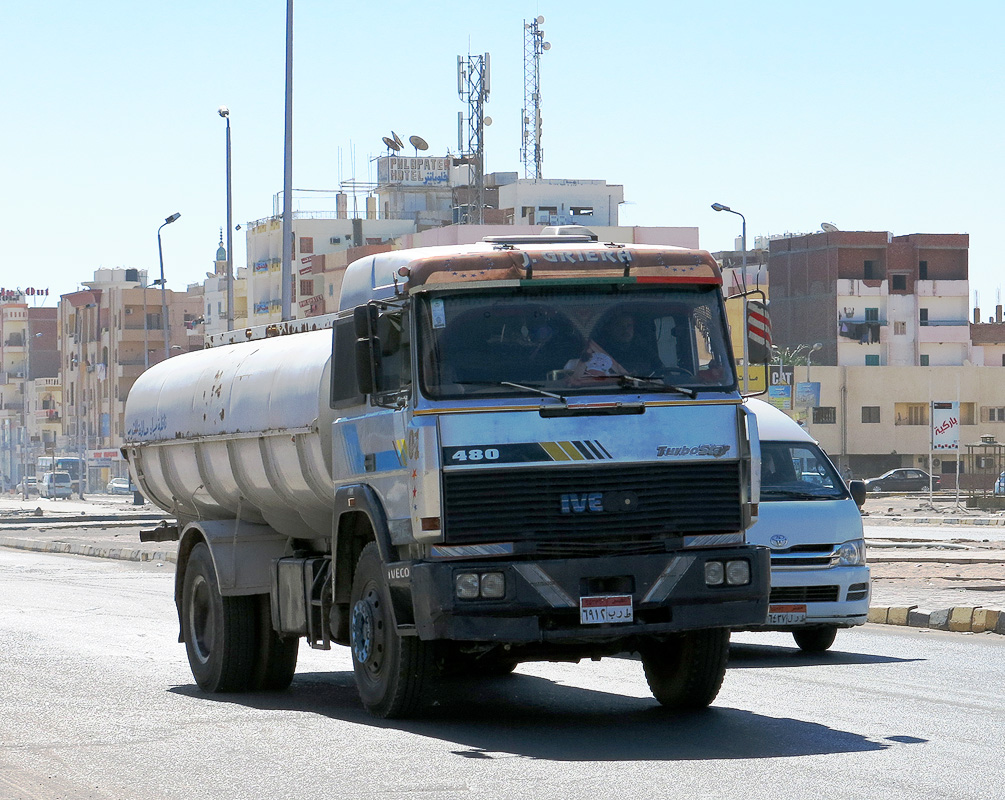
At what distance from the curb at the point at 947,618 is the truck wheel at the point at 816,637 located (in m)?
1.85

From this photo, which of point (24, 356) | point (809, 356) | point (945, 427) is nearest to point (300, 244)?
point (809, 356)

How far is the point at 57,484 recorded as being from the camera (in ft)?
346

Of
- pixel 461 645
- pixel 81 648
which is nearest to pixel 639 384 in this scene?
pixel 461 645

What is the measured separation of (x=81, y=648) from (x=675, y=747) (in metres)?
8.09

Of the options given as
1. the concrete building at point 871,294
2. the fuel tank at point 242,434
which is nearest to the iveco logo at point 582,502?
the fuel tank at point 242,434

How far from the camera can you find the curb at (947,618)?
16.6 metres

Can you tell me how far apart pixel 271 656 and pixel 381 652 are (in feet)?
8.55

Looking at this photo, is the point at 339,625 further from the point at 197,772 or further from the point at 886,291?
the point at 886,291

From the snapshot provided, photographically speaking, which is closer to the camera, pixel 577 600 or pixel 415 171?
pixel 577 600

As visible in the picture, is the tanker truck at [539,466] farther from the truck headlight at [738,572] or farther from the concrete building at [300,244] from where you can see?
the concrete building at [300,244]

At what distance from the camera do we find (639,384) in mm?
9891

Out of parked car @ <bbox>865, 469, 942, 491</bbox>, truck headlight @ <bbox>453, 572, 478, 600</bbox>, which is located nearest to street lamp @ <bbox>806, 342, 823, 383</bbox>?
parked car @ <bbox>865, 469, 942, 491</bbox>

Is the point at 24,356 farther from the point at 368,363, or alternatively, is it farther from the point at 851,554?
the point at 368,363

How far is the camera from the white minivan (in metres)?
14.2
